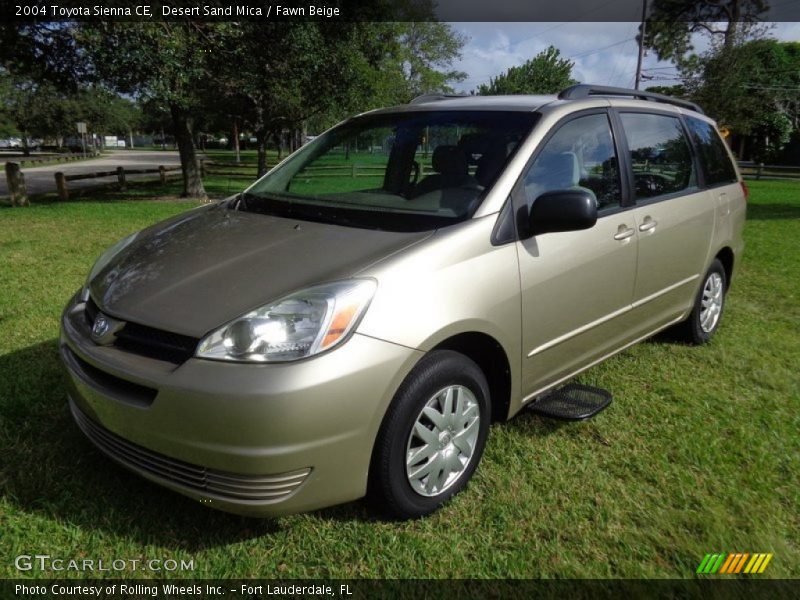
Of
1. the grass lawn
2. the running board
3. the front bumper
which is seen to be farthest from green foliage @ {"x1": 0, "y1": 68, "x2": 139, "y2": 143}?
the front bumper

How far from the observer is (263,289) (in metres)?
2.25

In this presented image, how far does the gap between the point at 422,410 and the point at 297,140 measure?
130 feet

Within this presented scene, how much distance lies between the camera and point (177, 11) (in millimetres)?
9586

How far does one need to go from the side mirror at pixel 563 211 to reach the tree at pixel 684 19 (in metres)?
34.5

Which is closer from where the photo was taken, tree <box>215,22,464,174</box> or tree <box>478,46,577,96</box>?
tree <box>215,22,464,174</box>

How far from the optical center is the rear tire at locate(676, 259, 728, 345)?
4.38m

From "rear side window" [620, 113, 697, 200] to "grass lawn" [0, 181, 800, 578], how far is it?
1.25 m

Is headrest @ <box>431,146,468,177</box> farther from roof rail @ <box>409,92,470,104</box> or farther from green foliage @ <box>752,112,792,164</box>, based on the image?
green foliage @ <box>752,112,792,164</box>

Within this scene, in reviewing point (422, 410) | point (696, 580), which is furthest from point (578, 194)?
point (696, 580)

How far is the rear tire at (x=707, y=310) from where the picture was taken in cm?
438

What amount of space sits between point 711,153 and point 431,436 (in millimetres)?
3414

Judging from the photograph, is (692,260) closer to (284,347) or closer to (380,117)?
(380,117)

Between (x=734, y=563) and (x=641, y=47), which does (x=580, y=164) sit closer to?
(x=734, y=563)

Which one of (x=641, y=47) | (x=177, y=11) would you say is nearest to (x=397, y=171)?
(x=177, y=11)
